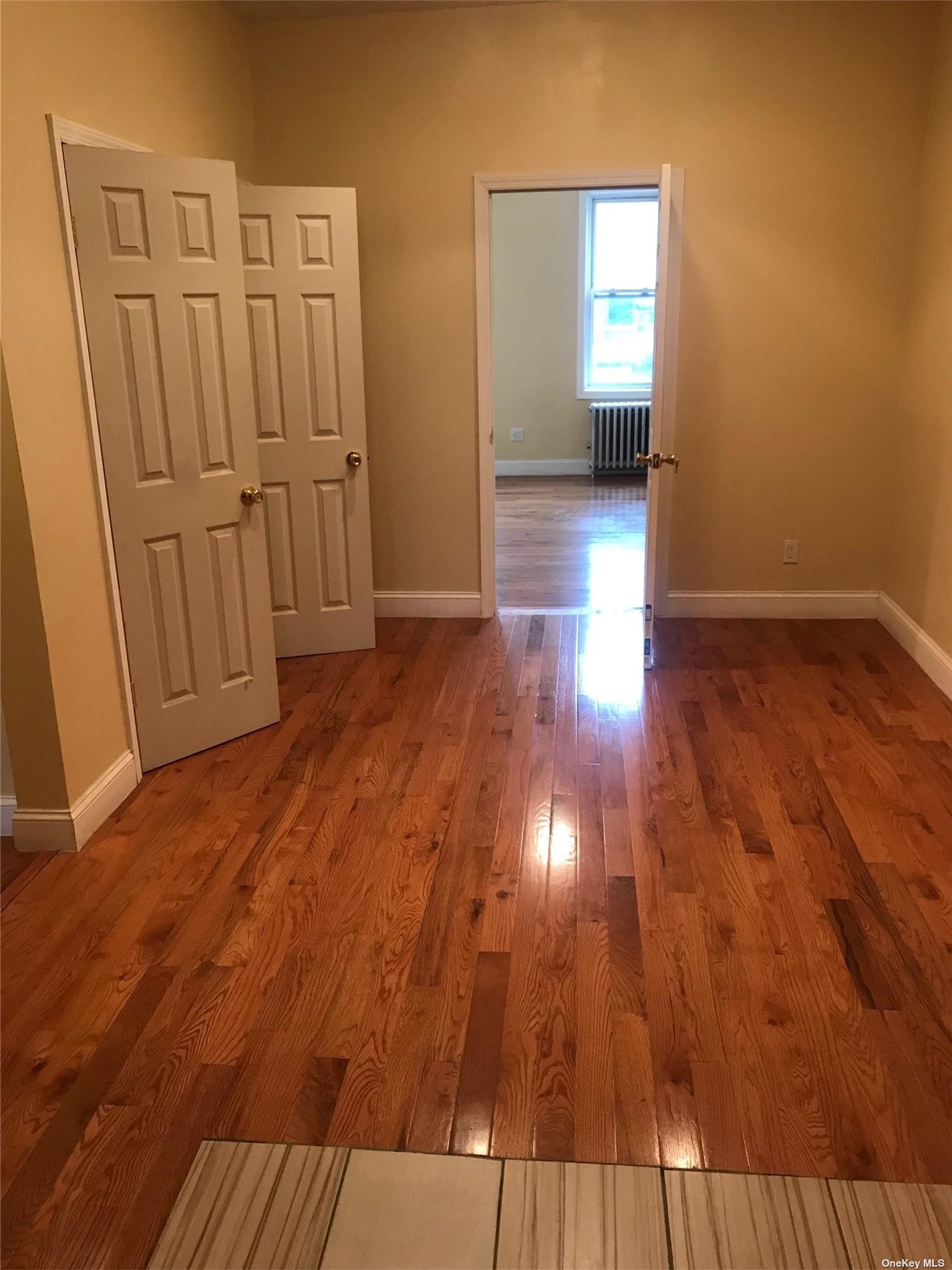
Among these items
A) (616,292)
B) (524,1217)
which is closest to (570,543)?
(616,292)

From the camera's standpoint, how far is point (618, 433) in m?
8.67

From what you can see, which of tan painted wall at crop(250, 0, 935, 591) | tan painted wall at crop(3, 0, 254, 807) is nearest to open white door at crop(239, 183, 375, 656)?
tan painted wall at crop(250, 0, 935, 591)

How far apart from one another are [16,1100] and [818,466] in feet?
13.5

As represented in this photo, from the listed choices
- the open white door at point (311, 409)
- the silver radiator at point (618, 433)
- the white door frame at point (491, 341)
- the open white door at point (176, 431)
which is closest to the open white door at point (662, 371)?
the white door frame at point (491, 341)

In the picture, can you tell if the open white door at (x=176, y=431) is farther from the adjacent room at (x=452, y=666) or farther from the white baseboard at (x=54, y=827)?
the white baseboard at (x=54, y=827)

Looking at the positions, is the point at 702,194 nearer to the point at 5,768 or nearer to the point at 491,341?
the point at 491,341

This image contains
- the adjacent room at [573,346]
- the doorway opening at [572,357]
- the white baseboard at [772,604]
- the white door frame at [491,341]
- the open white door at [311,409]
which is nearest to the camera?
the open white door at [311,409]

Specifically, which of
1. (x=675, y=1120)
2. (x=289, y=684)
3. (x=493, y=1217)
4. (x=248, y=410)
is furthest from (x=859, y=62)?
(x=493, y=1217)

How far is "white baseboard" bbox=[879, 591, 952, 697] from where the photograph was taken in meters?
3.97

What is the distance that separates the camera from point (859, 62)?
Result: 163 inches

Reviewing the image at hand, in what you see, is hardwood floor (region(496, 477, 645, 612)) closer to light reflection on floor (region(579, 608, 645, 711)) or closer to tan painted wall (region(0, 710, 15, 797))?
light reflection on floor (region(579, 608, 645, 711))

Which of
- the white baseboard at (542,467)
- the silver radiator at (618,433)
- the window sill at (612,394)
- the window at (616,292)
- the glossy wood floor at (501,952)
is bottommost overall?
the glossy wood floor at (501,952)

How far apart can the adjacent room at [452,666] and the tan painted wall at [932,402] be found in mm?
41

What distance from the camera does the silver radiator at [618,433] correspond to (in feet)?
28.1
